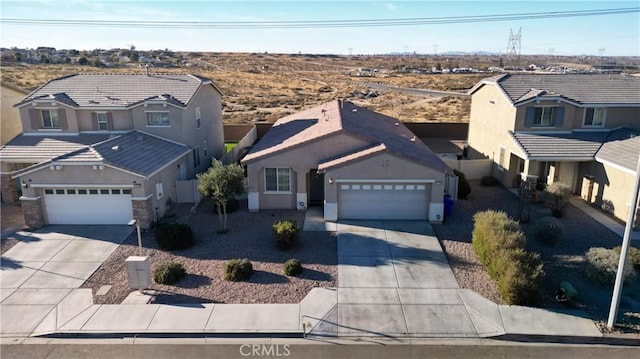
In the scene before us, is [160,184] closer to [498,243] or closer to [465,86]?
[498,243]

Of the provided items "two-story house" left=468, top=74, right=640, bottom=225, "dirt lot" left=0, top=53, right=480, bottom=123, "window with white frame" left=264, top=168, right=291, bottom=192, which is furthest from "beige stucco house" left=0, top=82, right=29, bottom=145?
"two-story house" left=468, top=74, right=640, bottom=225

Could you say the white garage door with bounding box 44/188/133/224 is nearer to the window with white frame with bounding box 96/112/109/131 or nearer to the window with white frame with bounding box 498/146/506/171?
the window with white frame with bounding box 96/112/109/131

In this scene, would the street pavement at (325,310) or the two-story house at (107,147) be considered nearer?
the street pavement at (325,310)

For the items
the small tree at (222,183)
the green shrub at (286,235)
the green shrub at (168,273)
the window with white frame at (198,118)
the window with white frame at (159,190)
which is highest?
the window with white frame at (198,118)

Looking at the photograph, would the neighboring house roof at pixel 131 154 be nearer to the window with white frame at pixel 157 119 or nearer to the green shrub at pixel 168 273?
the window with white frame at pixel 157 119

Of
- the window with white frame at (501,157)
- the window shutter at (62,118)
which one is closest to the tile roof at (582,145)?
the window with white frame at (501,157)

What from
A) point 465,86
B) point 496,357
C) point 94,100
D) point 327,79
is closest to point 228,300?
point 496,357
